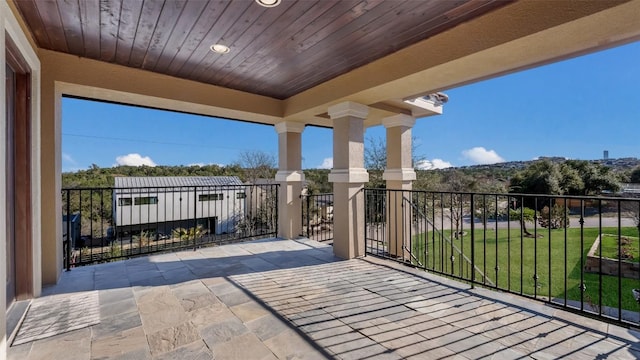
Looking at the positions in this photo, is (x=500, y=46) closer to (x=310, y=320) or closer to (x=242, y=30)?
(x=242, y=30)

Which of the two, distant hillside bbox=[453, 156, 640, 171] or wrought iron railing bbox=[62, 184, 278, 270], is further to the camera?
distant hillside bbox=[453, 156, 640, 171]

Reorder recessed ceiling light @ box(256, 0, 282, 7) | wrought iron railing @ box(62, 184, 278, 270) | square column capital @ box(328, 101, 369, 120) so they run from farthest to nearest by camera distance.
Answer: wrought iron railing @ box(62, 184, 278, 270) < square column capital @ box(328, 101, 369, 120) < recessed ceiling light @ box(256, 0, 282, 7)

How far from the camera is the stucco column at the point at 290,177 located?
16.3 ft

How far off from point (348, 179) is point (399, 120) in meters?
1.62

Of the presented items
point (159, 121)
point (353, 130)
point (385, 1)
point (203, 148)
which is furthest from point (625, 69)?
point (159, 121)

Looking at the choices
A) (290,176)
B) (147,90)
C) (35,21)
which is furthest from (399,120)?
(35,21)

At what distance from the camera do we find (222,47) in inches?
107

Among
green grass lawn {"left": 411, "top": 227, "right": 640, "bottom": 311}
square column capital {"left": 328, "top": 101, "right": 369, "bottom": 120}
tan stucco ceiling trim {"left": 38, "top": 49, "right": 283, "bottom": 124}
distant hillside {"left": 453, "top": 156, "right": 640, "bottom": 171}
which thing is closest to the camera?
tan stucco ceiling trim {"left": 38, "top": 49, "right": 283, "bottom": 124}

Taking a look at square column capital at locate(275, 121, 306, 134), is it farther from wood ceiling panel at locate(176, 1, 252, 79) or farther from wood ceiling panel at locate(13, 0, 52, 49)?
wood ceiling panel at locate(13, 0, 52, 49)

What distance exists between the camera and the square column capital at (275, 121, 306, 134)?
191 inches

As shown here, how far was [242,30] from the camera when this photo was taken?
2.38 metres

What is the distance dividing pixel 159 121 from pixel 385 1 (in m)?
22.5

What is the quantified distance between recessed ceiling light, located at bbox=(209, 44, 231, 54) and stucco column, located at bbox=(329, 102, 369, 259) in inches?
60.4

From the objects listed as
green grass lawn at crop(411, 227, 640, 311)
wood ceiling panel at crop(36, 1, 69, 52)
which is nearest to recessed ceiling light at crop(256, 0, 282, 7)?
wood ceiling panel at crop(36, 1, 69, 52)
